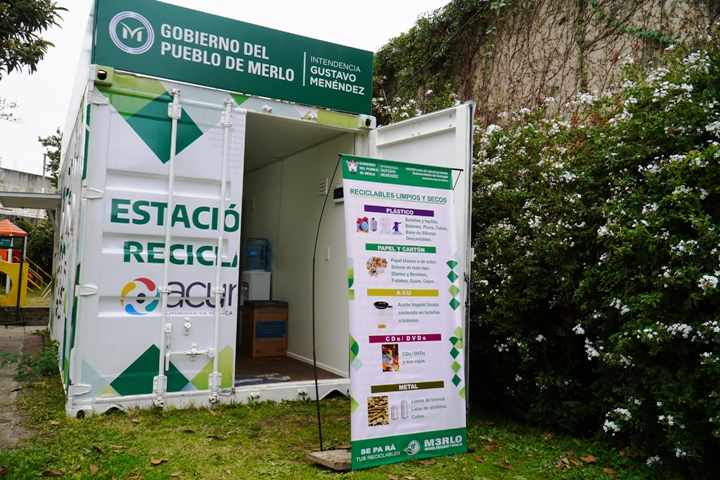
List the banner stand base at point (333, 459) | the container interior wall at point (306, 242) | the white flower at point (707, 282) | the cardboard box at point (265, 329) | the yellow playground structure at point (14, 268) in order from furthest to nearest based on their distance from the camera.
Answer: the yellow playground structure at point (14, 268) < the cardboard box at point (265, 329) < the container interior wall at point (306, 242) < the banner stand base at point (333, 459) < the white flower at point (707, 282)

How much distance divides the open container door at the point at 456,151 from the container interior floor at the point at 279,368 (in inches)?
80.6

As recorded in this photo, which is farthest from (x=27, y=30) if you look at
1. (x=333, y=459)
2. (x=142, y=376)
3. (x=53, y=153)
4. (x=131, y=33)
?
(x=53, y=153)

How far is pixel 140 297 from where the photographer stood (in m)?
4.70

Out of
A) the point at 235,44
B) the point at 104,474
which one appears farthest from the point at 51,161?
the point at 104,474

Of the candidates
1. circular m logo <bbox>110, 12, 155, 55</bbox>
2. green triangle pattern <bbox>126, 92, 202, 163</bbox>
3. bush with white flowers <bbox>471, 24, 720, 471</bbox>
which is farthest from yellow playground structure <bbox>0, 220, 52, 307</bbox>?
bush with white flowers <bbox>471, 24, 720, 471</bbox>

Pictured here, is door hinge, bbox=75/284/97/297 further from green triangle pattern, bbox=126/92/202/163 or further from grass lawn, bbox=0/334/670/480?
green triangle pattern, bbox=126/92/202/163

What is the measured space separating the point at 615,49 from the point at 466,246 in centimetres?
409

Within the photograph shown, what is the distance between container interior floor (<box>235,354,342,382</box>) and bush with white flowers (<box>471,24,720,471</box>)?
5.67 feet

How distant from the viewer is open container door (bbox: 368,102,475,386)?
4574mm

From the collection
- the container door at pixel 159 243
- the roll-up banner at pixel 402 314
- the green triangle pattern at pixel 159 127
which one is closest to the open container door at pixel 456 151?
the roll-up banner at pixel 402 314

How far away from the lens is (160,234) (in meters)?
4.80

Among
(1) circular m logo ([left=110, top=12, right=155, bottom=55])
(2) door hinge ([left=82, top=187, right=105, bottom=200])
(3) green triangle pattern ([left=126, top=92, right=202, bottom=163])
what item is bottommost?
(2) door hinge ([left=82, top=187, right=105, bottom=200])

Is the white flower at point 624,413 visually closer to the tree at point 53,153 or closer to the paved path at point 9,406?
the paved path at point 9,406

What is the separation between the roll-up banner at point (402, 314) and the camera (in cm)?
374
